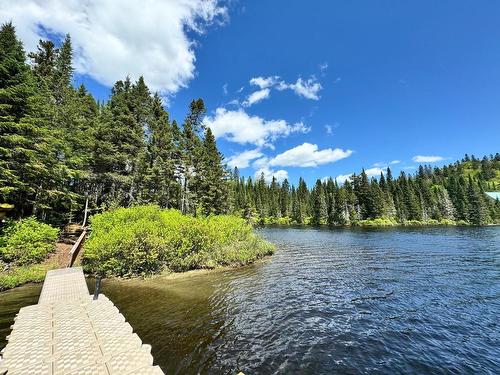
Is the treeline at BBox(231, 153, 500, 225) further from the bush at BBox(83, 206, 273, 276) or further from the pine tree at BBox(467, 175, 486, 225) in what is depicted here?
the bush at BBox(83, 206, 273, 276)

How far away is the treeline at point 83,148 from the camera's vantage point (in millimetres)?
19922

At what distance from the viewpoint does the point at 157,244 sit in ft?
60.8

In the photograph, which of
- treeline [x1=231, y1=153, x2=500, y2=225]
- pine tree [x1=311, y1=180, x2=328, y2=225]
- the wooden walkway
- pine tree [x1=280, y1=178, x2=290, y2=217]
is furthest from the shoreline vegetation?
pine tree [x1=280, y1=178, x2=290, y2=217]

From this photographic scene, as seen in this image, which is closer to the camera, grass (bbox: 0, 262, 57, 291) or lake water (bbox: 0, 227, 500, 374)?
lake water (bbox: 0, 227, 500, 374)

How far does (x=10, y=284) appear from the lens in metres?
15.3

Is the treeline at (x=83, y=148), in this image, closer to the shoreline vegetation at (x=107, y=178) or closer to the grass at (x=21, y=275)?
the shoreline vegetation at (x=107, y=178)

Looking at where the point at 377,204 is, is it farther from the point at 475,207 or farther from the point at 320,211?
the point at 475,207

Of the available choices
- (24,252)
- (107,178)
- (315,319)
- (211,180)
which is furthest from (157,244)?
(211,180)

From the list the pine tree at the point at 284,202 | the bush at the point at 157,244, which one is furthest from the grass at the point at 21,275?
the pine tree at the point at 284,202

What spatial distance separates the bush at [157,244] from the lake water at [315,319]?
1.52 m

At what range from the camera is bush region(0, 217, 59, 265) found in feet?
59.8

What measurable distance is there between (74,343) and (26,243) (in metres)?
16.9

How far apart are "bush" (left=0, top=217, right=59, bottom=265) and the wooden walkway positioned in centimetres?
1074

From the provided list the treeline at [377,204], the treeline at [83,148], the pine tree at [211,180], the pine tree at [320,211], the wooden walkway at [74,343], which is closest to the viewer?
the wooden walkway at [74,343]
